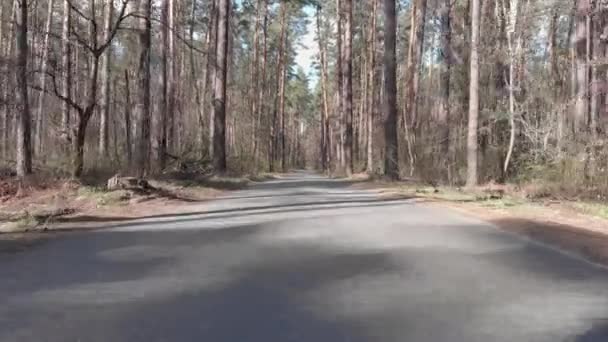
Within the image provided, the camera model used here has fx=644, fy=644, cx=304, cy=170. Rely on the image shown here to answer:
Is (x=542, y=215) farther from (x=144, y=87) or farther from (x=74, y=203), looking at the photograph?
(x=144, y=87)

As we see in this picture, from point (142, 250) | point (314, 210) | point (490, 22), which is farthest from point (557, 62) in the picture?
point (142, 250)

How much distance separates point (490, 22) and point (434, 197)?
10.1m

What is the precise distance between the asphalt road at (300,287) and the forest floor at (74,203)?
1607 millimetres

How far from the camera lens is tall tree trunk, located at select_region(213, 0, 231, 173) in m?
28.6

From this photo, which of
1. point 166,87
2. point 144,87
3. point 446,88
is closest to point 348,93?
point 166,87

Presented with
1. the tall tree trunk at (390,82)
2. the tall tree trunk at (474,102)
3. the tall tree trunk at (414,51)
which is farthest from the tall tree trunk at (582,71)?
the tall tree trunk at (414,51)

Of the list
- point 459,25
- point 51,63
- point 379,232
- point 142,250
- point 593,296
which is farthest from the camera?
point 459,25

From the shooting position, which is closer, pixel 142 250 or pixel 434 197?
pixel 142 250

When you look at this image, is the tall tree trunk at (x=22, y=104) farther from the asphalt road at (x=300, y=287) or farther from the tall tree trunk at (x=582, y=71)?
the tall tree trunk at (x=582, y=71)

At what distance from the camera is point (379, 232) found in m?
10.2

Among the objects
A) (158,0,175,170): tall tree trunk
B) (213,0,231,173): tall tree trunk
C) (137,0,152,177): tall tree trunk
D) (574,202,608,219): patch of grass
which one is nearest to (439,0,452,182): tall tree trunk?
(213,0,231,173): tall tree trunk

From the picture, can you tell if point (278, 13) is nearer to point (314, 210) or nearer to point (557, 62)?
point (557, 62)

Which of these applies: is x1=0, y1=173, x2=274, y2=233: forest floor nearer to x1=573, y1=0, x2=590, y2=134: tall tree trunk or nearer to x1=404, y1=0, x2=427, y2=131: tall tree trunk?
x1=573, y1=0, x2=590, y2=134: tall tree trunk

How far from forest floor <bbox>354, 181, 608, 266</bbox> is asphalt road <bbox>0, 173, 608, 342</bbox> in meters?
0.55
